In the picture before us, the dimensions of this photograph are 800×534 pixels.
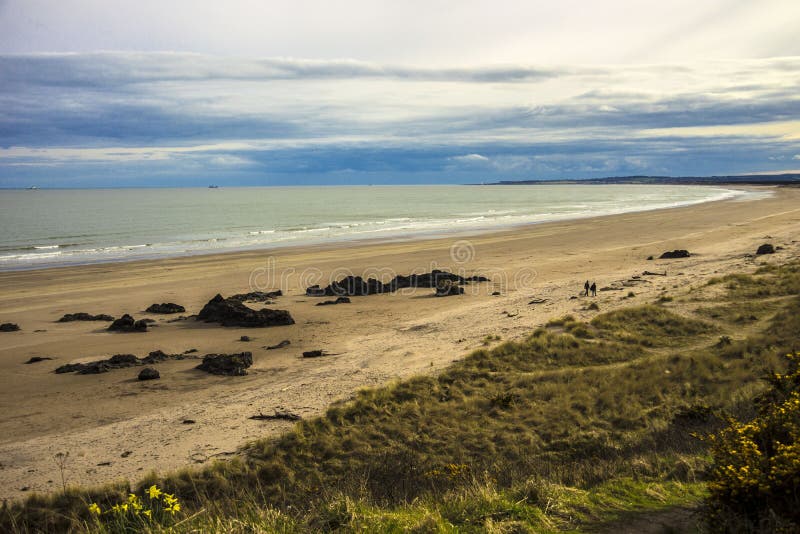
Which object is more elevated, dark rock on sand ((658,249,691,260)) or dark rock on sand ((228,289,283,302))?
dark rock on sand ((658,249,691,260))

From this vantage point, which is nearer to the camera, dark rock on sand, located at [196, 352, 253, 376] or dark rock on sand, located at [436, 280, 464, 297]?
dark rock on sand, located at [196, 352, 253, 376]

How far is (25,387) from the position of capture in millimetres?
13734

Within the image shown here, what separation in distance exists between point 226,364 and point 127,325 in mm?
6944

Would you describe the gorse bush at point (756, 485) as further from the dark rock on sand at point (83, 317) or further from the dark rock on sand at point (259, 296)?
the dark rock on sand at point (83, 317)

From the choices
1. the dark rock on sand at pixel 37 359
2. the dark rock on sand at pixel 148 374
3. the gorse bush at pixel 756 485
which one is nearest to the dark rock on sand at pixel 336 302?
the dark rock on sand at pixel 148 374

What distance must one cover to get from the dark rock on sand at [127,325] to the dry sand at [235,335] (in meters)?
0.51

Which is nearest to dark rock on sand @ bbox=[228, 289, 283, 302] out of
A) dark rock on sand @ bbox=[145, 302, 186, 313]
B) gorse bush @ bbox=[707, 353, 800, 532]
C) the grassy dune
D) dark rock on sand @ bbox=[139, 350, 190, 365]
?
dark rock on sand @ bbox=[145, 302, 186, 313]

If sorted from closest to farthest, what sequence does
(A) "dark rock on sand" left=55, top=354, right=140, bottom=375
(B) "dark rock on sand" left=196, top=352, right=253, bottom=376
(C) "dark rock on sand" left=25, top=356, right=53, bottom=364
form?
(B) "dark rock on sand" left=196, top=352, right=253, bottom=376
(A) "dark rock on sand" left=55, top=354, right=140, bottom=375
(C) "dark rock on sand" left=25, top=356, right=53, bottom=364

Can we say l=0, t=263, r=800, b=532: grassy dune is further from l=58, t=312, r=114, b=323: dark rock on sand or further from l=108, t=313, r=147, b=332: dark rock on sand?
l=58, t=312, r=114, b=323: dark rock on sand

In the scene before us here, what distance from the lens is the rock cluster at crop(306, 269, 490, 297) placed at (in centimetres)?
2494

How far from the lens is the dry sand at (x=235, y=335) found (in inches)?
410

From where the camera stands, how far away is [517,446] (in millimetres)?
9711

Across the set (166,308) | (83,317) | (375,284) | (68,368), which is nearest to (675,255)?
(375,284)

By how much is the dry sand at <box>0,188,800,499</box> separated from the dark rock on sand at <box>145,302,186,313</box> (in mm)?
810
